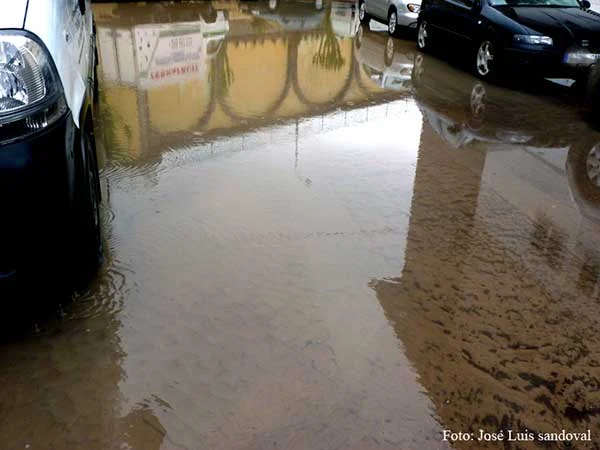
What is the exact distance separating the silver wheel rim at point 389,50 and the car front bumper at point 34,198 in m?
9.16

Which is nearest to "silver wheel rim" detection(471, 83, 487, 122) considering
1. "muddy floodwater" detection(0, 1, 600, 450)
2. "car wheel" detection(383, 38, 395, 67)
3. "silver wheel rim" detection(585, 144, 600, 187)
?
"muddy floodwater" detection(0, 1, 600, 450)

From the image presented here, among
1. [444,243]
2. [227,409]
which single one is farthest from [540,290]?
[227,409]

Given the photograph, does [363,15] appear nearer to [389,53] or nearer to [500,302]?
[389,53]

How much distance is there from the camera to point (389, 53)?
472 inches

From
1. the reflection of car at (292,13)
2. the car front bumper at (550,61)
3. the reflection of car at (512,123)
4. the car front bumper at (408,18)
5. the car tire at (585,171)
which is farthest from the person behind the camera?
the reflection of car at (292,13)

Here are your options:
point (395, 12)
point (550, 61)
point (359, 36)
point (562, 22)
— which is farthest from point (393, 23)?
point (550, 61)

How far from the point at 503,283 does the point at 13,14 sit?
3.09 metres

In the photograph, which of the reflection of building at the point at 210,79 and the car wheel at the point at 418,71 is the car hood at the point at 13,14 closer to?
the reflection of building at the point at 210,79

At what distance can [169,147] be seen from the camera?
622 centimetres

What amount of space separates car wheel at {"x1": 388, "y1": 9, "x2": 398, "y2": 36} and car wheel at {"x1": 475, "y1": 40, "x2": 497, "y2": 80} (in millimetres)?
4189

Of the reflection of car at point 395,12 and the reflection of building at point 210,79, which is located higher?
the reflection of car at point 395,12

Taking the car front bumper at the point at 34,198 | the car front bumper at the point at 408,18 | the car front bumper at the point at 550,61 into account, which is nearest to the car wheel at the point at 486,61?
the car front bumper at the point at 550,61

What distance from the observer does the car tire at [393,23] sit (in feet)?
44.6

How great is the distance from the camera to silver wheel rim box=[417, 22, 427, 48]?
1188 centimetres
